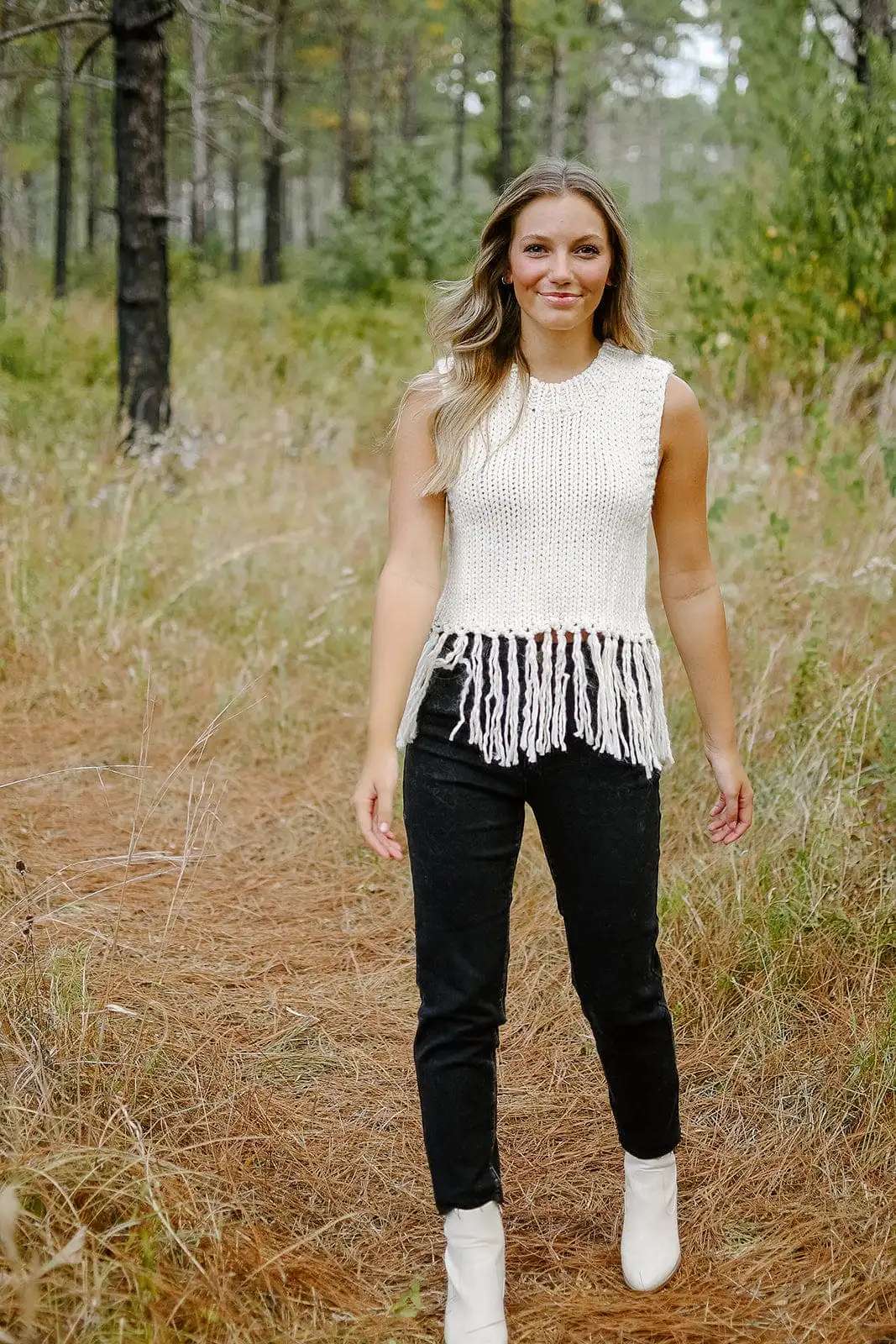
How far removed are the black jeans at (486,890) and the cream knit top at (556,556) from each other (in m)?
0.03

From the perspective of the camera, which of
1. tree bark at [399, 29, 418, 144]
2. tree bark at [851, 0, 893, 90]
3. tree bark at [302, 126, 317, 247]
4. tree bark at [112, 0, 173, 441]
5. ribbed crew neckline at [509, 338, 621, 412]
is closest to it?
ribbed crew neckline at [509, 338, 621, 412]

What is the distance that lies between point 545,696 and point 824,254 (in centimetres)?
581

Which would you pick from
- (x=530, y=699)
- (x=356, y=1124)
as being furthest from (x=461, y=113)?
(x=530, y=699)

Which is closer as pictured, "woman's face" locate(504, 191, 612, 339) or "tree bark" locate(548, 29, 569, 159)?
"woman's face" locate(504, 191, 612, 339)

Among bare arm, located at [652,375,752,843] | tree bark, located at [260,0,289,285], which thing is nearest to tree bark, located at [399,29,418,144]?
tree bark, located at [260,0,289,285]

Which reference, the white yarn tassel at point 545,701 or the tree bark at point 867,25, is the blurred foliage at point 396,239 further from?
the white yarn tassel at point 545,701

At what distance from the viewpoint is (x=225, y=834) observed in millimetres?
3984

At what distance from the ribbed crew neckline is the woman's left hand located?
67 cm

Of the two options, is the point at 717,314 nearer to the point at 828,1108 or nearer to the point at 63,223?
the point at 828,1108

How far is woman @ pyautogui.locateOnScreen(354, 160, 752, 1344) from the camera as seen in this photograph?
194cm

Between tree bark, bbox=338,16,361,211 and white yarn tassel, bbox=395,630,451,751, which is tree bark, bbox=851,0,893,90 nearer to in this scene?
white yarn tassel, bbox=395,630,451,751

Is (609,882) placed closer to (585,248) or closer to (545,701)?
(545,701)

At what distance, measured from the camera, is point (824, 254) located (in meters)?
6.84

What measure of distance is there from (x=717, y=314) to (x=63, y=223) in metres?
14.4
